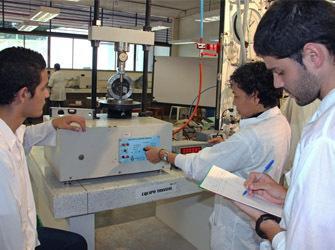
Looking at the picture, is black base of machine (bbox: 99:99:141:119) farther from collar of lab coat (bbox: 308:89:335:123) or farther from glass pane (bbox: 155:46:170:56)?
glass pane (bbox: 155:46:170:56)

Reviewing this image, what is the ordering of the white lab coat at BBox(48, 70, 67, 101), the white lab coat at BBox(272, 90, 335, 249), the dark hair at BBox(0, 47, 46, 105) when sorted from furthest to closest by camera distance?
the white lab coat at BBox(48, 70, 67, 101)
the dark hair at BBox(0, 47, 46, 105)
the white lab coat at BBox(272, 90, 335, 249)

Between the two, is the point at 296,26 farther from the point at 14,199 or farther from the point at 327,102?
the point at 14,199

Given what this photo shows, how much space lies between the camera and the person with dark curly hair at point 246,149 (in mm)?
1252

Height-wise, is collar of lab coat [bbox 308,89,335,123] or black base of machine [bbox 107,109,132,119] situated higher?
collar of lab coat [bbox 308,89,335,123]

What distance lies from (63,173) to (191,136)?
98cm

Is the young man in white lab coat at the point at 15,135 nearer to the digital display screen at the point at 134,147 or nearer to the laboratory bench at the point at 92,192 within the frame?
the laboratory bench at the point at 92,192

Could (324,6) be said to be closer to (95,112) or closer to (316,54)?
(316,54)

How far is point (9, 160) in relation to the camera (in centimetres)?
104

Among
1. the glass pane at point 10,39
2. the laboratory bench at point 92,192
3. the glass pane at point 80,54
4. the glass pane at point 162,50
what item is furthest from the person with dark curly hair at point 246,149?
the glass pane at point 162,50

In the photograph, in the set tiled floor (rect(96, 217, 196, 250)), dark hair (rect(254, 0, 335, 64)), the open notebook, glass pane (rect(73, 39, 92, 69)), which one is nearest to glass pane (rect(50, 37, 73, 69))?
Answer: glass pane (rect(73, 39, 92, 69))

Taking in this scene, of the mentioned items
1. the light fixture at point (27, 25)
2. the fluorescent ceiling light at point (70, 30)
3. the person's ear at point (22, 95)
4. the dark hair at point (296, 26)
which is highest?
the fluorescent ceiling light at point (70, 30)

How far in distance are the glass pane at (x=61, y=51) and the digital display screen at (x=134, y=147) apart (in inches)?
286

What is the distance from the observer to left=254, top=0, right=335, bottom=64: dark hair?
2.31 feet

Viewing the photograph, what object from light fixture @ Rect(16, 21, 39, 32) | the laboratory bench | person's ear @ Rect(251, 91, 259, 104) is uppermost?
light fixture @ Rect(16, 21, 39, 32)
